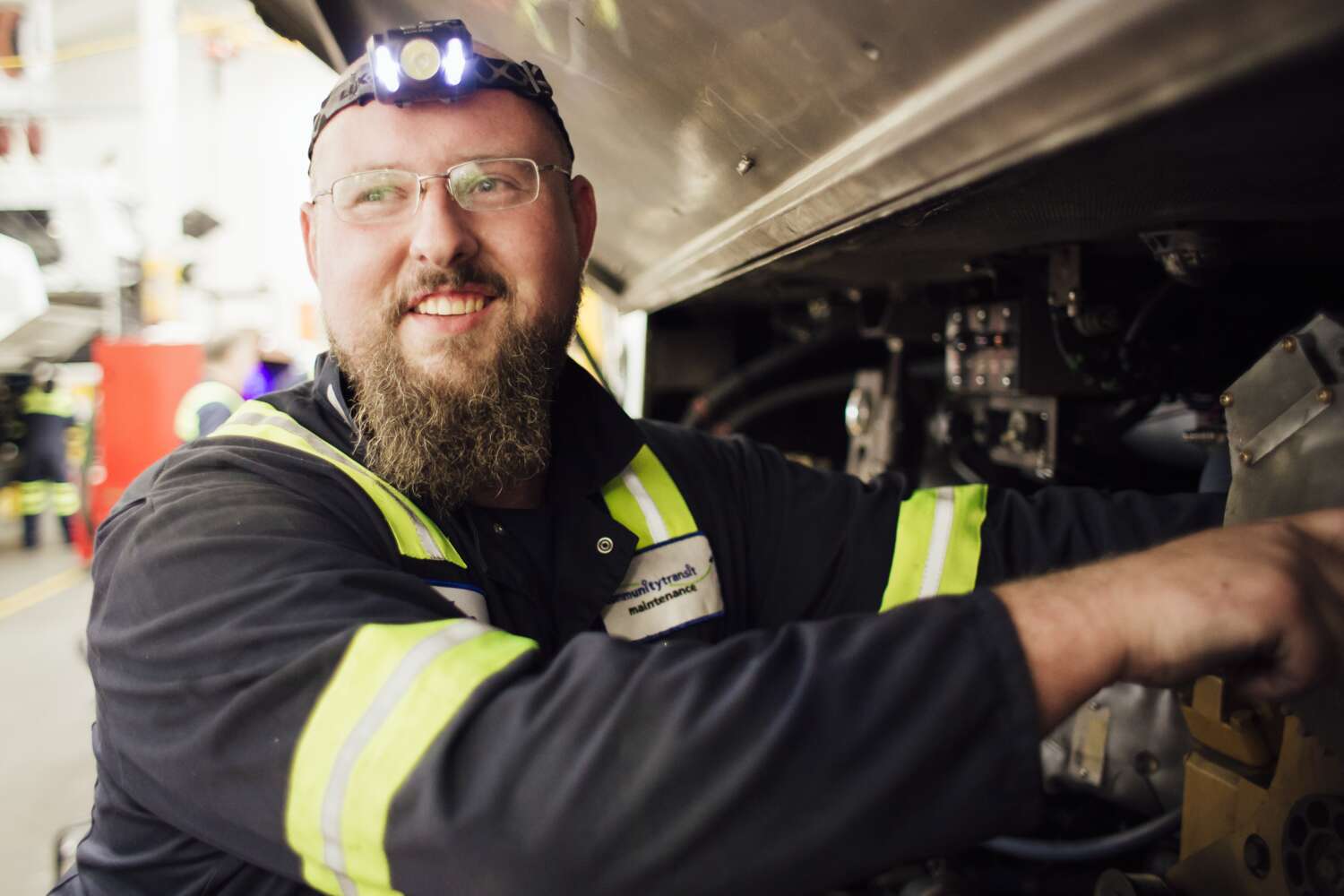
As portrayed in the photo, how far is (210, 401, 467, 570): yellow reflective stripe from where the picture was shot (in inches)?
35.2

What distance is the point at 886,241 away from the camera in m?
1.00

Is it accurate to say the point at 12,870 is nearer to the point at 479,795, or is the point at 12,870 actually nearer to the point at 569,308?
the point at 569,308

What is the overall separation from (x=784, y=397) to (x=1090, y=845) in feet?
3.76

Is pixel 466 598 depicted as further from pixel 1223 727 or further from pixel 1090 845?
pixel 1090 845

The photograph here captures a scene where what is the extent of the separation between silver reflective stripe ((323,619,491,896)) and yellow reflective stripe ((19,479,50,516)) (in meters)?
6.40

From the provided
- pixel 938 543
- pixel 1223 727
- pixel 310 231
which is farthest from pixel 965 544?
pixel 310 231

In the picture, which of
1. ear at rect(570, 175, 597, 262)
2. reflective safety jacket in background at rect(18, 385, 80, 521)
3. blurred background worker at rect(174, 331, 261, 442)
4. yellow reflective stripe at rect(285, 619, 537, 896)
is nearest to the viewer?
yellow reflective stripe at rect(285, 619, 537, 896)

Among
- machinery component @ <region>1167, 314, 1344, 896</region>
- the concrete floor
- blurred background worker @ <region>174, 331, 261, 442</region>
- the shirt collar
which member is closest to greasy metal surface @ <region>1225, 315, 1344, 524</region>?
machinery component @ <region>1167, 314, 1344, 896</region>

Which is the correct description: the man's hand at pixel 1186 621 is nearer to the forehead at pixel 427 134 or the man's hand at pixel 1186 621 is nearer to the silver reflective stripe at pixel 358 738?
the silver reflective stripe at pixel 358 738

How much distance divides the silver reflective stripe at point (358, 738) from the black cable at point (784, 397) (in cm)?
159

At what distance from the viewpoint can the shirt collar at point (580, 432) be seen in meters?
1.14

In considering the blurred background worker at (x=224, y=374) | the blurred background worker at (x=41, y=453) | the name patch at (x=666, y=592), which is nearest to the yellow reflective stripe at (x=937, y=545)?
the name patch at (x=666, y=592)

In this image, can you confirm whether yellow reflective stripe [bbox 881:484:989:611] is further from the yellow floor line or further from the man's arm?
the yellow floor line

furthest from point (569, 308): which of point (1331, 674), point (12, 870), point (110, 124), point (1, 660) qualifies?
point (110, 124)
